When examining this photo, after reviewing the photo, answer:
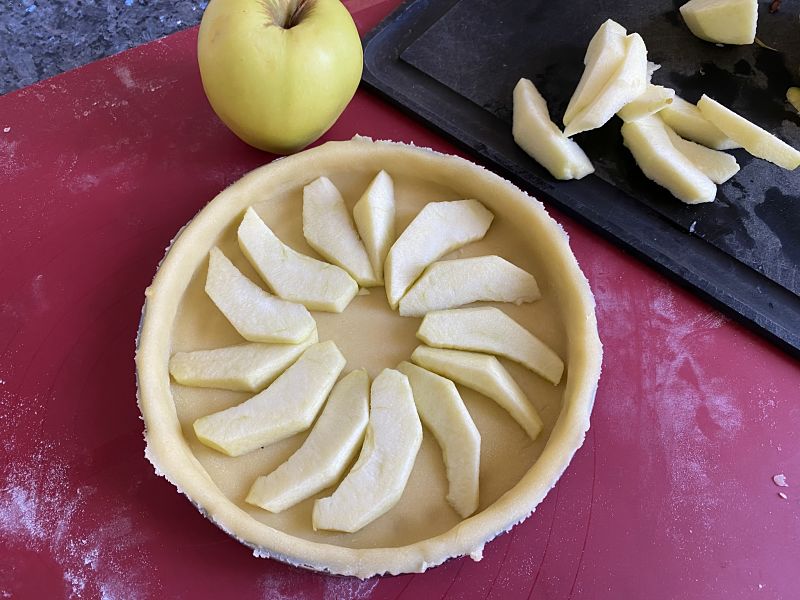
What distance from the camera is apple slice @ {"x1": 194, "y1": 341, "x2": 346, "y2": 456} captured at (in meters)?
1.46

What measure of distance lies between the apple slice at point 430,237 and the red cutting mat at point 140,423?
323 millimetres

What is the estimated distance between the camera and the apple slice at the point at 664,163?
1.87 m

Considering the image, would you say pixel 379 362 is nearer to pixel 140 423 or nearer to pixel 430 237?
pixel 430 237

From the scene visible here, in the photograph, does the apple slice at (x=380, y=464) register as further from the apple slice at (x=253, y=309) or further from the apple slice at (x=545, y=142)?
the apple slice at (x=545, y=142)

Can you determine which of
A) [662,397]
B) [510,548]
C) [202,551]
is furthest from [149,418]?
[662,397]

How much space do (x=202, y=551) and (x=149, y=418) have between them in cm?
30

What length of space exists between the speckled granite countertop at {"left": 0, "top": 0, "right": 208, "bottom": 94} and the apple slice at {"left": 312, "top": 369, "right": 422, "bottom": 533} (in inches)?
69.0

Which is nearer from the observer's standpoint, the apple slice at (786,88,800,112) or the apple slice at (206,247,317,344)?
the apple slice at (206,247,317,344)

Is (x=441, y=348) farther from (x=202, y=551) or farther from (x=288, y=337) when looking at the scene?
(x=202, y=551)

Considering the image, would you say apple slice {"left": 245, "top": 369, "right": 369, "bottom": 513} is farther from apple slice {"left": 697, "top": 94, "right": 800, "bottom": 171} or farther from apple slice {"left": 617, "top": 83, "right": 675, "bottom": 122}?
apple slice {"left": 697, "top": 94, "right": 800, "bottom": 171}

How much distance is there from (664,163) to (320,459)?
3.74 feet

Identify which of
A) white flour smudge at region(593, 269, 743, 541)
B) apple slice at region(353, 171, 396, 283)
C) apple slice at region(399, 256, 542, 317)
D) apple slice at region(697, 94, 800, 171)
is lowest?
white flour smudge at region(593, 269, 743, 541)

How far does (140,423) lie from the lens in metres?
1.64

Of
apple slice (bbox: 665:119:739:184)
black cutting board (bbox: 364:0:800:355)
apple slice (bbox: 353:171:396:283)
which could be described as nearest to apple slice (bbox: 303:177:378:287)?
apple slice (bbox: 353:171:396:283)
